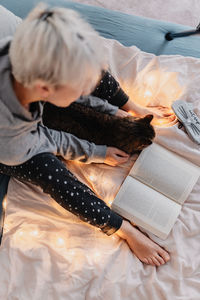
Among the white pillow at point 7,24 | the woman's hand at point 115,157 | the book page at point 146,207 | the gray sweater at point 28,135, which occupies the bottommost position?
the book page at point 146,207

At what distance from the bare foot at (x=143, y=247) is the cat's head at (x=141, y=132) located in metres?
0.30

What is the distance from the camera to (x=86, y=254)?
95cm

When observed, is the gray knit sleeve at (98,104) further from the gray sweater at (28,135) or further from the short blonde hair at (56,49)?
the short blonde hair at (56,49)

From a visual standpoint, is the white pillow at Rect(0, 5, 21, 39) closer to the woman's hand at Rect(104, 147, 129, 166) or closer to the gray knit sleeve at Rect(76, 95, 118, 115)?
the gray knit sleeve at Rect(76, 95, 118, 115)

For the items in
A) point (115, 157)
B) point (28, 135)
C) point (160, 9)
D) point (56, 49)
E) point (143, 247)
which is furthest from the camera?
point (160, 9)

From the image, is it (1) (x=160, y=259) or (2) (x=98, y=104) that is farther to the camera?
(2) (x=98, y=104)

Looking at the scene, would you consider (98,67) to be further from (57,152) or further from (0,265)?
(0,265)

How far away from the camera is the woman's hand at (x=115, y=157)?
1082mm

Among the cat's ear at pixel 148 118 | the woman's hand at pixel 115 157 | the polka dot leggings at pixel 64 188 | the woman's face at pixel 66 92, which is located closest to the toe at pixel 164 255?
the polka dot leggings at pixel 64 188

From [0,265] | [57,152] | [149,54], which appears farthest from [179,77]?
[0,265]

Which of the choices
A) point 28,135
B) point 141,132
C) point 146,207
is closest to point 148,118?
point 141,132

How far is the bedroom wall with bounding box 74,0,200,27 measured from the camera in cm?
204

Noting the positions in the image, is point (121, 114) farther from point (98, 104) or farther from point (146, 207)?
point (146, 207)

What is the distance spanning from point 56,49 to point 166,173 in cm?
71
